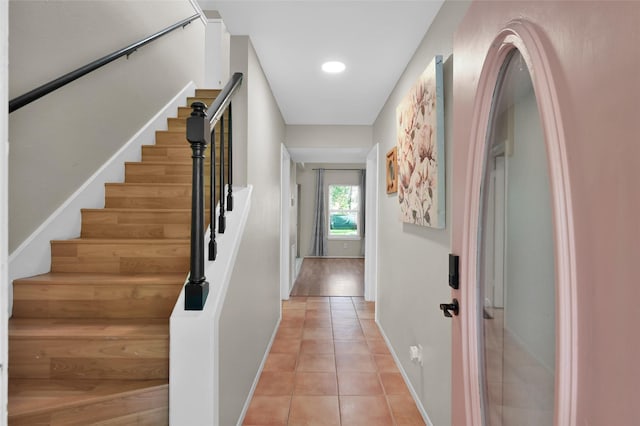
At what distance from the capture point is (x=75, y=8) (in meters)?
1.92

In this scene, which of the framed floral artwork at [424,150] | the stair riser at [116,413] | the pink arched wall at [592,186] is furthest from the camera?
the framed floral artwork at [424,150]

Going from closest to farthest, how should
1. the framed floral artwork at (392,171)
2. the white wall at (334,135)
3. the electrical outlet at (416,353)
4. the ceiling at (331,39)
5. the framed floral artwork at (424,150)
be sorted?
1. the framed floral artwork at (424,150)
2. the ceiling at (331,39)
3. the electrical outlet at (416,353)
4. the framed floral artwork at (392,171)
5. the white wall at (334,135)

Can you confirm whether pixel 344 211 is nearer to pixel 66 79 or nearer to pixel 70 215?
pixel 70 215

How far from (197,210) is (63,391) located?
0.86 metres

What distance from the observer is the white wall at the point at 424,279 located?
1.71 meters

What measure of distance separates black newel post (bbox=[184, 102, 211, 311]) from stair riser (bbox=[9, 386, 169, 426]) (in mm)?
363

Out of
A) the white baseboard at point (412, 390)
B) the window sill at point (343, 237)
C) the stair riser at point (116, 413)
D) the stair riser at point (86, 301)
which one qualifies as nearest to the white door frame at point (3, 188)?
the stair riser at point (116, 413)

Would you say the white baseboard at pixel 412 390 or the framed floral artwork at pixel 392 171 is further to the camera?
the framed floral artwork at pixel 392 171

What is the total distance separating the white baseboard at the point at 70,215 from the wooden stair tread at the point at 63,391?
Result: 1.70ft

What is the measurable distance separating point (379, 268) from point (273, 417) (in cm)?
204

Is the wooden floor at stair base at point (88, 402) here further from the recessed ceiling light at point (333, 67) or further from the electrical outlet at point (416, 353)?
the recessed ceiling light at point (333, 67)

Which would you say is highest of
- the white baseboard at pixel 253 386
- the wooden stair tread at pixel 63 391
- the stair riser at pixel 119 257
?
the stair riser at pixel 119 257

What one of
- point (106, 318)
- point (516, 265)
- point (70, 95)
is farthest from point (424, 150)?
point (70, 95)

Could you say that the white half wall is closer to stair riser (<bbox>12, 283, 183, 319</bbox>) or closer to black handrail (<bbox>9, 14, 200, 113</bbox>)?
stair riser (<bbox>12, 283, 183, 319</bbox>)
